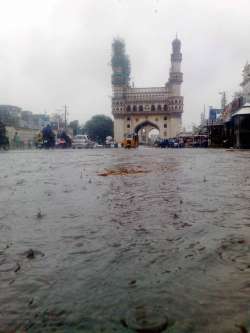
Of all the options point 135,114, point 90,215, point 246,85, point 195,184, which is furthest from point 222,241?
point 135,114

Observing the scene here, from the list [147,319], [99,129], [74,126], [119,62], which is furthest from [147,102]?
[147,319]

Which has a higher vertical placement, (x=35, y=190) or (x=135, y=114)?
(x=135, y=114)

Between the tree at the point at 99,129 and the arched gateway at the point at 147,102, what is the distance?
516 centimetres

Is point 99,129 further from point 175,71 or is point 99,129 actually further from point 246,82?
point 246,82

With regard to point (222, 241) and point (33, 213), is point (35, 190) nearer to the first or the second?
point (33, 213)

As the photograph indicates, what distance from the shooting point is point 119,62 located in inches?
3974

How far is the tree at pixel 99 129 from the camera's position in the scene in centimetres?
10669

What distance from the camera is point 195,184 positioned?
24.6 feet

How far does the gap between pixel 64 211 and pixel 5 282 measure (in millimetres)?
2358

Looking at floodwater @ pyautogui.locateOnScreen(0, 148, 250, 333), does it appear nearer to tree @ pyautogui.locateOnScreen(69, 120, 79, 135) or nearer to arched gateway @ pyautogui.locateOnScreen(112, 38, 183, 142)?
arched gateway @ pyautogui.locateOnScreen(112, 38, 183, 142)

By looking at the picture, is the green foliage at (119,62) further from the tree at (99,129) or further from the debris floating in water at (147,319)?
the debris floating in water at (147,319)

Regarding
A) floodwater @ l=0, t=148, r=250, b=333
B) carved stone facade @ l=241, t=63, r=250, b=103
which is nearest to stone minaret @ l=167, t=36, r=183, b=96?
carved stone facade @ l=241, t=63, r=250, b=103

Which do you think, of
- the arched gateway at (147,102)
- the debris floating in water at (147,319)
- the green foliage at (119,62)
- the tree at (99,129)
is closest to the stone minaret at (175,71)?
the arched gateway at (147,102)

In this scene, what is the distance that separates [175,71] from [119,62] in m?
14.4
